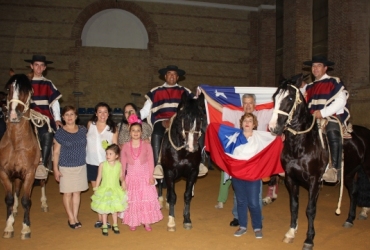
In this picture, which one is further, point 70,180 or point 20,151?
point 70,180

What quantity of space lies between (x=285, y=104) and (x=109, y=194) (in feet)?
8.95

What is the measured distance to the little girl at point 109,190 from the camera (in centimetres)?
529

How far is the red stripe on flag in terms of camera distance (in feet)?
16.9

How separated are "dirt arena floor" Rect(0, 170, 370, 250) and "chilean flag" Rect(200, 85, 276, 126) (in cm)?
192

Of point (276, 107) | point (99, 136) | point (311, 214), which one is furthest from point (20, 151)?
point (311, 214)

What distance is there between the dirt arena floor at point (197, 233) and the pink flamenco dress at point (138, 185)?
236 mm

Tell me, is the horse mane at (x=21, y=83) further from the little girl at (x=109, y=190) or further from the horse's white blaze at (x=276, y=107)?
the horse's white blaze at (x=276, y=107)

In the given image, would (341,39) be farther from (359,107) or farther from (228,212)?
(228,212)

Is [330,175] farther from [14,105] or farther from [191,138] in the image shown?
[14,105]

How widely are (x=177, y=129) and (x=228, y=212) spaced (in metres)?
2.34

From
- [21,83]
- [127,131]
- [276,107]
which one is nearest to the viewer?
[276,107]

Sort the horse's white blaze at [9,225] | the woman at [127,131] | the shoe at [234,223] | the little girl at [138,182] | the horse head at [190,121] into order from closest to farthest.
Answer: the horse head at [190,121] < the horse's white blaze at [9,225] < the little girl at [138,182] < the shoe at [234,223] < the woman at [127,131]

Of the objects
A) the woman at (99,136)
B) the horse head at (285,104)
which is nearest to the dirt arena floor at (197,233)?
the woman at (99,136)

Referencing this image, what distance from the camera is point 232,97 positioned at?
7008mm
